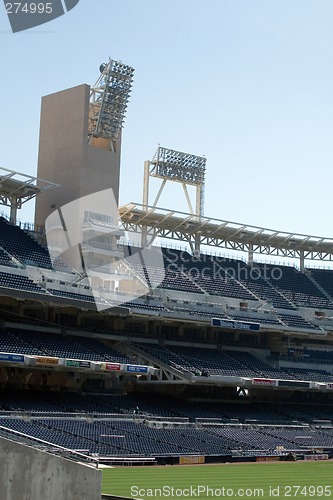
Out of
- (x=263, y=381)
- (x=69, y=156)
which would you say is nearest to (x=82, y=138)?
(x=69, y=156)

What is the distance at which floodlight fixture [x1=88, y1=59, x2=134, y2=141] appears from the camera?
47906 millimetres

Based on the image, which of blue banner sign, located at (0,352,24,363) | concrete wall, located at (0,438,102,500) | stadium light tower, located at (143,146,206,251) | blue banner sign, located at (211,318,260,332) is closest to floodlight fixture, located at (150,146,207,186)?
stadium light tower, located at (143,146,206,251)

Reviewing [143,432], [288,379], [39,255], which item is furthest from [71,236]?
[288,379]

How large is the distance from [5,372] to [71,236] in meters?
9.28

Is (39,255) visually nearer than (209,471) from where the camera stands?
No

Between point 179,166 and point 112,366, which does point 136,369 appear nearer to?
point 112,366

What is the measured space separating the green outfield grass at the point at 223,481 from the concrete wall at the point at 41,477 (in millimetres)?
9331

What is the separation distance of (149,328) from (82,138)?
12130 mm

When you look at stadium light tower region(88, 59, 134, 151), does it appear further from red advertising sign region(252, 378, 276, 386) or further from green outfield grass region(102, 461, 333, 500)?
green outfield grass region(102, 461, 333, 500)

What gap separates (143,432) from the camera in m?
38.5

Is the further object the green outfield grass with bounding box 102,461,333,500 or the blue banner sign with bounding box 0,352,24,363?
the blue banner sign with bounding box 0,352,24,363

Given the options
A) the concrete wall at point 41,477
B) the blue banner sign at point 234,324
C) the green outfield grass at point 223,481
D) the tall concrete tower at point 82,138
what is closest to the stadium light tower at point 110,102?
the tall concrete tower at point 82,138

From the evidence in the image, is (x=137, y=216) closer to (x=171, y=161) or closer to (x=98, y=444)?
(x=171, y=161)

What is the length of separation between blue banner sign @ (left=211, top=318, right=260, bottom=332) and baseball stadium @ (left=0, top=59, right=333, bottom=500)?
12 centimetres
